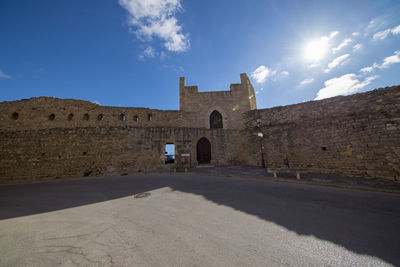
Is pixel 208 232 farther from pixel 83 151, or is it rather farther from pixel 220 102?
pixel 220 102

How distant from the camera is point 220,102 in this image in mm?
18219

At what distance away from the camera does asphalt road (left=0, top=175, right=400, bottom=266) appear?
1676mm

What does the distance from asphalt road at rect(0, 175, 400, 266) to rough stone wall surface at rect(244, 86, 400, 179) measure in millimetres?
3544

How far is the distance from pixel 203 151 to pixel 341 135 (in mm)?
9457

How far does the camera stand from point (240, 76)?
1850 cm

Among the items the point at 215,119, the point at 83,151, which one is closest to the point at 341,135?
the point at 215,119

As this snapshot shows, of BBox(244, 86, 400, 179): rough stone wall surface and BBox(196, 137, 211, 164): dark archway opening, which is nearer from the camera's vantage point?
BBox(244, 86, 400, 179): rough stone wall surface

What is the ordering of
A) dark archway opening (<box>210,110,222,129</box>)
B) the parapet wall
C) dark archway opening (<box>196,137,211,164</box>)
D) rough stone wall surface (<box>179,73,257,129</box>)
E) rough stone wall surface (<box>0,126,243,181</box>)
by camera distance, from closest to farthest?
rough stone wall surface (<box>0,126,243,181</box>) → dark archway opening (<box>196,137,211,164</box>) → the parapet wall → rough stone wall surface (<box>179,73,257,129</box>) → dark archway opening (<box>210,110,222,129</box>)

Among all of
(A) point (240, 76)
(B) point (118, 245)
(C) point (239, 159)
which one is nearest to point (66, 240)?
(B) point (118, 245)

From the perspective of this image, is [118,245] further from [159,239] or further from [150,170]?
[150,170]

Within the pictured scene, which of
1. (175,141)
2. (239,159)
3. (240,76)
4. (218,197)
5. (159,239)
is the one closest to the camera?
(159,239)

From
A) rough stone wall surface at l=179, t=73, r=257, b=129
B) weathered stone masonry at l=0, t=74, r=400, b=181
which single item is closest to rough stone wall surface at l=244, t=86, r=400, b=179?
weathered stone masonry at l=0, t=74, r=400, b=181

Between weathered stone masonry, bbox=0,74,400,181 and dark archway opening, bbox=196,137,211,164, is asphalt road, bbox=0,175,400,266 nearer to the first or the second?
weathered stone masonry, bbox=0,74,400,181

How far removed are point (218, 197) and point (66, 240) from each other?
10.5 ft
